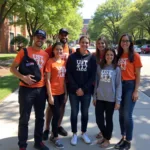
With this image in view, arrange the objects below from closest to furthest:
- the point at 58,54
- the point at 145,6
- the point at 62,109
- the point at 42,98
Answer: the point at 42,98, the point at 58,54, the point at 62,109, the point at 145,6

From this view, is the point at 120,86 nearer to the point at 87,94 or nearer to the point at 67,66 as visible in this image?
the point at 87,94

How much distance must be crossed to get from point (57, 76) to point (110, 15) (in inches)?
2977

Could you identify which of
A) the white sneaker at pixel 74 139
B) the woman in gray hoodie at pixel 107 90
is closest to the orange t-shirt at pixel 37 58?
the woman in gray hoodie at pixel 107 90

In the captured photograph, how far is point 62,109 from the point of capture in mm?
4688

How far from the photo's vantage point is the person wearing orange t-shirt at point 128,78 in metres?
4.02

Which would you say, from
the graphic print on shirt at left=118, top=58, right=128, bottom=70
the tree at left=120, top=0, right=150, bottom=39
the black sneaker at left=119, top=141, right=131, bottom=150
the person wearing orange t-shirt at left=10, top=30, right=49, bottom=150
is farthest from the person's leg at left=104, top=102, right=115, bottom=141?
the tree at left=120, top=0, right=150, bottom=39

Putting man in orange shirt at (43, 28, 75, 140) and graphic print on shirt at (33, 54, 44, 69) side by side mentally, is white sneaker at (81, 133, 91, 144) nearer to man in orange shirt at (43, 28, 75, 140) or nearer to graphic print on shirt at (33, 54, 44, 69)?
man in orange shirt at (43, 28, 75, 140)

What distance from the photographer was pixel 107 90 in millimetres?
4113

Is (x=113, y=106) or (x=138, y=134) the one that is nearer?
(x=113, y=106)

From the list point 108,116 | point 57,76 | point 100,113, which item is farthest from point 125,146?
point 57,76

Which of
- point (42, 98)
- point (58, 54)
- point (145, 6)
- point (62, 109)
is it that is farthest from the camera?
point (145, 6)

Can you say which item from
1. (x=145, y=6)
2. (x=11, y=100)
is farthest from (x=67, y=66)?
(x=145, y=6)

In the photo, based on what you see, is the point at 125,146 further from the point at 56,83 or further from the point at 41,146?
the point at 56,83

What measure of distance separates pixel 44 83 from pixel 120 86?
47.7 inches
